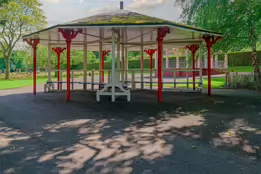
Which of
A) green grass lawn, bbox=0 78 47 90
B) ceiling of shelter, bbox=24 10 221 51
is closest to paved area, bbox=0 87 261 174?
ceiling of shelter, bbox=24 10 221 51

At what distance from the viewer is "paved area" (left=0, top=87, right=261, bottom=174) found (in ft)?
10.7

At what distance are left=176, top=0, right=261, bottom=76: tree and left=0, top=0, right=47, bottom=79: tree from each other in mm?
23516

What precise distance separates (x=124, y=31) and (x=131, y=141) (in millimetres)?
7414

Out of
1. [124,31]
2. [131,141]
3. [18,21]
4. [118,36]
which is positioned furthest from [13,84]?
[131,141]

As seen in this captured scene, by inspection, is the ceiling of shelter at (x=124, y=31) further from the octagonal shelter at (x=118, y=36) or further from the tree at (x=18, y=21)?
the tree at (x=18, y=21)

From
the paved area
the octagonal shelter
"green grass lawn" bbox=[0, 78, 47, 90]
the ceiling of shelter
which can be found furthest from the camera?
"green grass lawn" bbox=[0, 78, 47, 90]

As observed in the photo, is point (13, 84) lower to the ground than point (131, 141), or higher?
higher

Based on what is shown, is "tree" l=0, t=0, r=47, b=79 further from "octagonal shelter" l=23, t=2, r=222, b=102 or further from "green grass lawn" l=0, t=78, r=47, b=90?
"octagonal shelter" l=23, t=2, r=222, b=102

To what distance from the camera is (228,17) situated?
11.9 metres

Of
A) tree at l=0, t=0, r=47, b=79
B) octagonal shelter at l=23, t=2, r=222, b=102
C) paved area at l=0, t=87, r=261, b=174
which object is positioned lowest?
paved area at l=0, t=87, r=261, b=174

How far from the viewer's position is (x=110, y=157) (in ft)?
11.8

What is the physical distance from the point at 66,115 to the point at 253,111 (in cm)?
532

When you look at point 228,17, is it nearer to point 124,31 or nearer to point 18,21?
point 124,31

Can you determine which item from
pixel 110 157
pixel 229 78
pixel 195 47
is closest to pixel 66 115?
pixel 110 157
